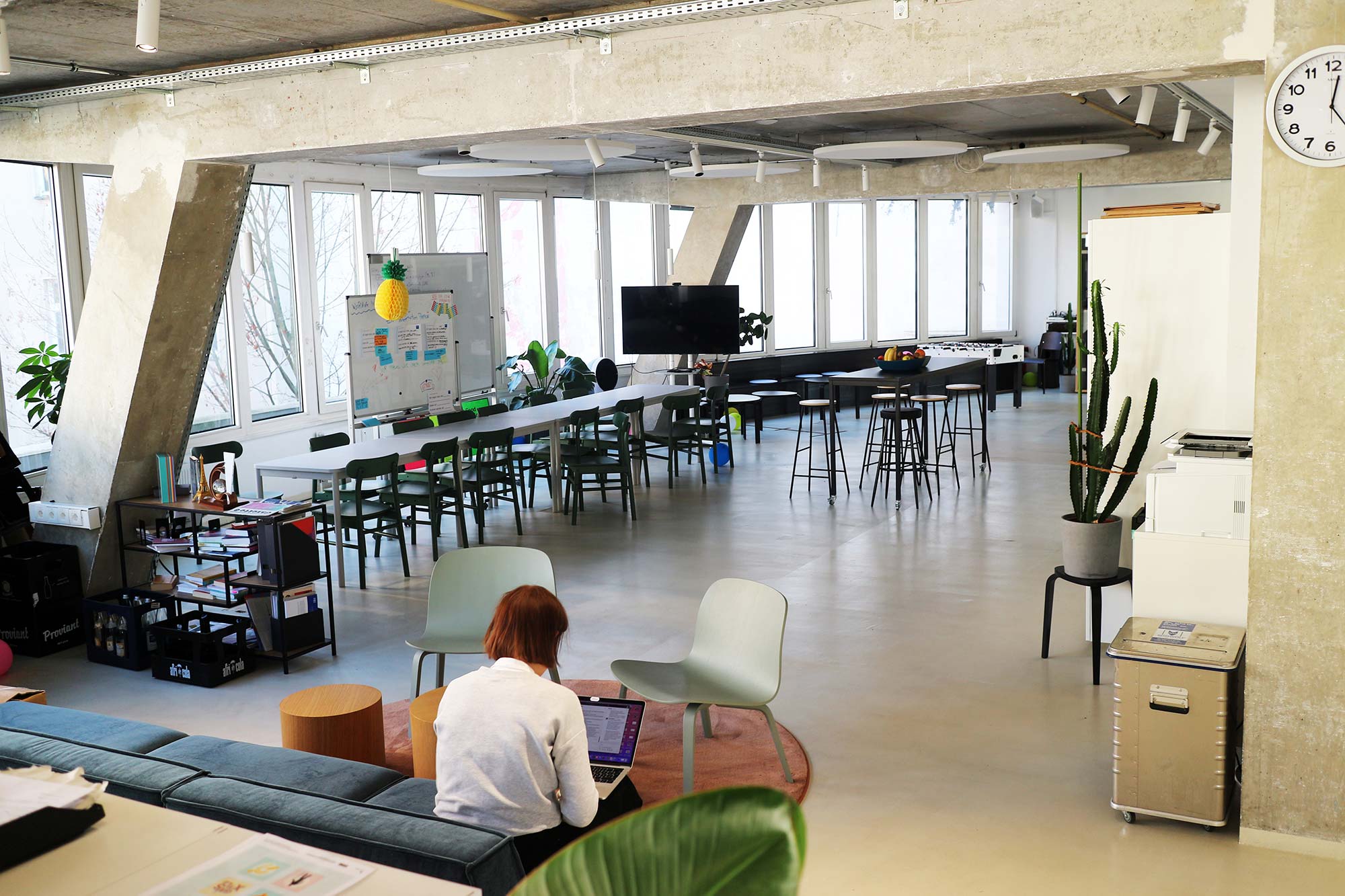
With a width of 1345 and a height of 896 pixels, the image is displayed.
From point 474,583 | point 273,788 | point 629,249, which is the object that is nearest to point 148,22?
point 273,788

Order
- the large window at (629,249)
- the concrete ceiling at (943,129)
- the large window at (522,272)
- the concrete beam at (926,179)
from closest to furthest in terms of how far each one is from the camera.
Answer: the concrete ceiling at (943,129), the concrete beam at (926,179), the large window at (522,272), the large window at (629,249)

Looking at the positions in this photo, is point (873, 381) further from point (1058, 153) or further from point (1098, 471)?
point (1098, 471)

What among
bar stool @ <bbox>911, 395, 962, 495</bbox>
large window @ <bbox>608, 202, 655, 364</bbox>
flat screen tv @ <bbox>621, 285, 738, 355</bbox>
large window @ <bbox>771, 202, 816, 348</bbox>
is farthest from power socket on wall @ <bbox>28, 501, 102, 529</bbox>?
large window @ <bbox>771, 202, 816, 348</bbox>

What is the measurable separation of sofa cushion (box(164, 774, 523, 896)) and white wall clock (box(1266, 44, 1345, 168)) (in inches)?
124

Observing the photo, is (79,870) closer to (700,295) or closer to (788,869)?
(788,869)

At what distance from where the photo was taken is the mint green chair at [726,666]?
14.1 ft

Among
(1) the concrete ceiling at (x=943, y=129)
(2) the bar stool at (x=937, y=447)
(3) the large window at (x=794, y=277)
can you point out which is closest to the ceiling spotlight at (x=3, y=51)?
(1) the concrete ceiling at (x=943, y=129)

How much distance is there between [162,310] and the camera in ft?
21.3

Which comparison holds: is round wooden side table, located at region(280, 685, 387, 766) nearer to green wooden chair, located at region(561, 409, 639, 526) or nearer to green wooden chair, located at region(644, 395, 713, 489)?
green wooden chair, located at region(561, 409, 639, 526)

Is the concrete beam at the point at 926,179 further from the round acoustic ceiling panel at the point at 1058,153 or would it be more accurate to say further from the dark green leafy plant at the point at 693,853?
the dark green leafy plant at the point at 693,853

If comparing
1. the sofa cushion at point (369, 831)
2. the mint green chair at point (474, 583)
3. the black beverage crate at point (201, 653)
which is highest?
the mint green chair at point (474, 583)

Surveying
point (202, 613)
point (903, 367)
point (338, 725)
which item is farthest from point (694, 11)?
point (903, 367)

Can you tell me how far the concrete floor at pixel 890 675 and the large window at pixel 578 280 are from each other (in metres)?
4.82

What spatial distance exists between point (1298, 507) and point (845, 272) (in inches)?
549
